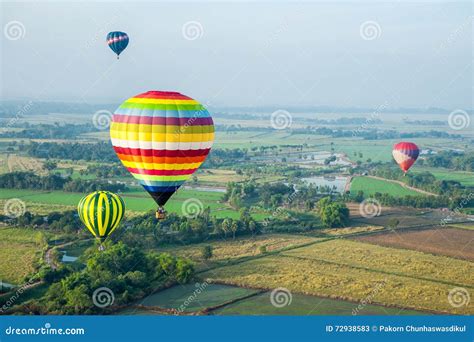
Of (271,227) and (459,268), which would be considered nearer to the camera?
(459,268)

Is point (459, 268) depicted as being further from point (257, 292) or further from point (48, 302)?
point (48, 302)

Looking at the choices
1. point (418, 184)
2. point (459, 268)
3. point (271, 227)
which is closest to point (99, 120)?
point (418, 184)

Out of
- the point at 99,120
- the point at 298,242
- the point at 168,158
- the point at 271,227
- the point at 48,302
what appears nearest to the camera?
the point at 168,158

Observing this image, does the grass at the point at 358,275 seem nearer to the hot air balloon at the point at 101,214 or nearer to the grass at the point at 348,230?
the grass at the point at 348,230

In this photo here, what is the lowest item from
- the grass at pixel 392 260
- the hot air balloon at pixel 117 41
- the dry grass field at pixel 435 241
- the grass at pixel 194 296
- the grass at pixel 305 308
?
the grass at pixel 305 308

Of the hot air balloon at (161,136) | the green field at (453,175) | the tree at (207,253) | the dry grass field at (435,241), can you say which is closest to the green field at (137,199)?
the dry grass field at (435,241)

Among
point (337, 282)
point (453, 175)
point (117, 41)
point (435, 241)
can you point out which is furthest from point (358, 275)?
point (453, 175)

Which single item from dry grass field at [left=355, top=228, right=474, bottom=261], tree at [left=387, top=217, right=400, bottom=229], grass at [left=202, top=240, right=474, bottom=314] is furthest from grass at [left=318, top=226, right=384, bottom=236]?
grass at [left=202, top=240, right=474, bottom=314]
